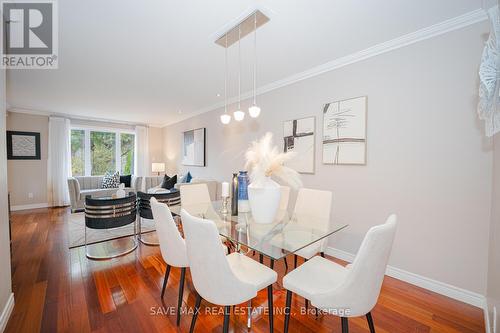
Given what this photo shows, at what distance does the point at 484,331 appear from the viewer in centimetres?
154

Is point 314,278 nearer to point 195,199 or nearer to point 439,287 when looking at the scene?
point 439,287

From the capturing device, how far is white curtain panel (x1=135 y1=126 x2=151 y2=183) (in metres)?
6.75

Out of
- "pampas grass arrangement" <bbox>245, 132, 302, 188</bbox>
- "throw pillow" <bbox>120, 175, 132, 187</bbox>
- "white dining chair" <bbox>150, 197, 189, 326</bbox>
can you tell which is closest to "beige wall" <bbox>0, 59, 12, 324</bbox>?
"white dining chair" <bbox>150, 197, 189, 326</bbox>

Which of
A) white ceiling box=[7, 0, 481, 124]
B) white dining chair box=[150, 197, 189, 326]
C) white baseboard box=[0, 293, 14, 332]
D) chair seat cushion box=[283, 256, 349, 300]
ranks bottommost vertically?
white baseboard box=[0, 293, 14, 332]

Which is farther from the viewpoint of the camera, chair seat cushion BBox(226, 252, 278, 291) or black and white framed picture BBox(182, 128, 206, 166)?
black and white framed picture BBox(182, 128, 206, 166)

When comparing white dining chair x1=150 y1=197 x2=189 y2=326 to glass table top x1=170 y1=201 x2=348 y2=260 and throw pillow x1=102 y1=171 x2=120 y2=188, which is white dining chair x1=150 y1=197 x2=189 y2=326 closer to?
glass table top x1=170 y1=201 x2=348 y2=260

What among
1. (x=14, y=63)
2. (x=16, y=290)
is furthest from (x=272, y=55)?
(x=16, y=290)

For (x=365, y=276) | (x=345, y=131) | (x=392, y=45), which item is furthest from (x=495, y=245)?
(x=392, y=45)

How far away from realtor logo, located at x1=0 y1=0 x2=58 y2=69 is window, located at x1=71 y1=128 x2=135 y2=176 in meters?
3.71

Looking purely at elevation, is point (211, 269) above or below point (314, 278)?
above

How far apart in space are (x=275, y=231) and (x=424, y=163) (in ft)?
5.31

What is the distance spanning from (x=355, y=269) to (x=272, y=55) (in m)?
2.36

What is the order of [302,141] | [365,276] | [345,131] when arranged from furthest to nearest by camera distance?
[302,141] < [345,131] < [365,276]

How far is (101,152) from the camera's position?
6.29 meters
